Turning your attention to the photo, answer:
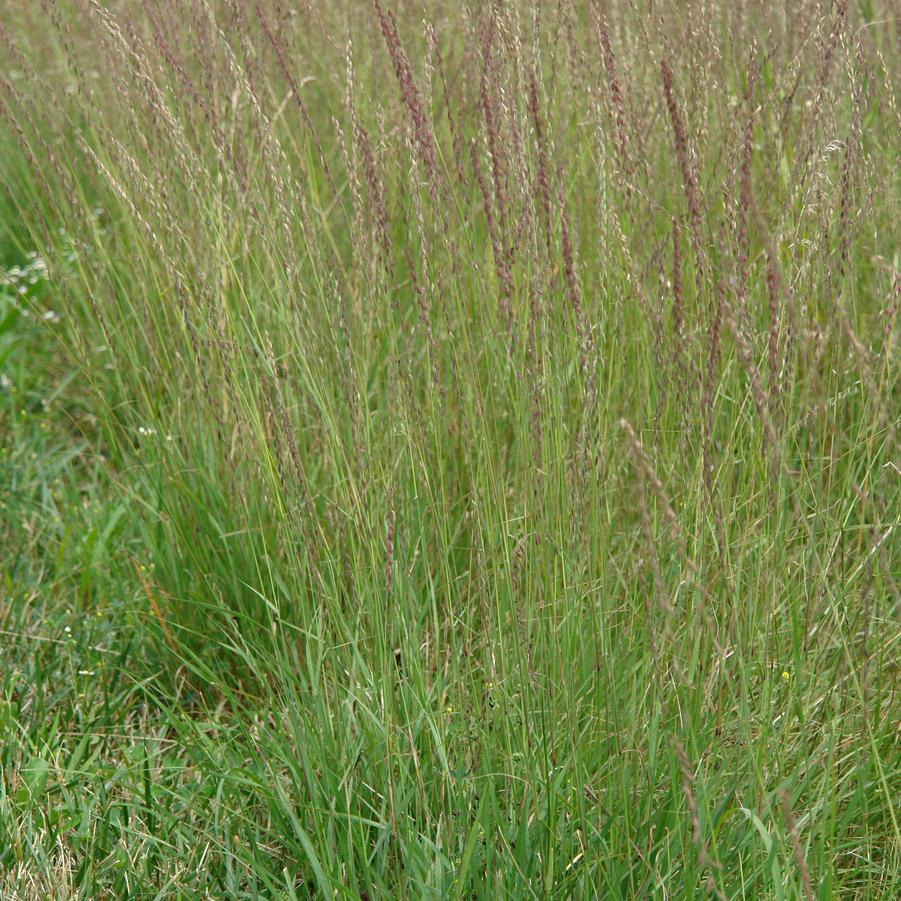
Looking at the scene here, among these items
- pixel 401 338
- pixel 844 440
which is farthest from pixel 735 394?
pixel 401 338

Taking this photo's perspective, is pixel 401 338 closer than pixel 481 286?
No

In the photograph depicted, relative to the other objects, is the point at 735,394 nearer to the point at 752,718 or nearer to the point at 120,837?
the point at 752,718

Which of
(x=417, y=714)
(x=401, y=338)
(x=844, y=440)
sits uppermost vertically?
(x=401, y=338)

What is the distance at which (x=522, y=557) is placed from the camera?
1.68 meters

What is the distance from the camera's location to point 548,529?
166 centimetres

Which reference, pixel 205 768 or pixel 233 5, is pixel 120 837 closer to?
pixel 205 768

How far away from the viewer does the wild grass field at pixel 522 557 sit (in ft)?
5.08

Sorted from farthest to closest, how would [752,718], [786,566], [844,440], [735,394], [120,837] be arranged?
1. [844,440]
2. [735,394]
3. [120,837]
4. [786,566]
5. [752,718]

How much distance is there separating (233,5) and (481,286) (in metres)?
0.64

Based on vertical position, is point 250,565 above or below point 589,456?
below

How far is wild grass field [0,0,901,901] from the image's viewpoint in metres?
1.55

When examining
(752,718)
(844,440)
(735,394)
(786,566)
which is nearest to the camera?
(752,718)

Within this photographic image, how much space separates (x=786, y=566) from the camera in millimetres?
1771

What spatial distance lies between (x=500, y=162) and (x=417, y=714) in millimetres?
856
